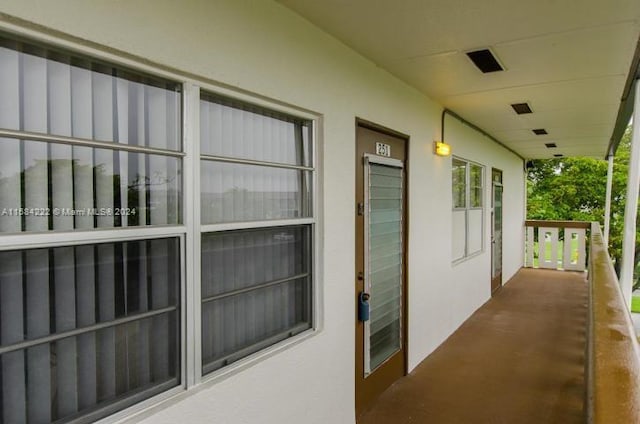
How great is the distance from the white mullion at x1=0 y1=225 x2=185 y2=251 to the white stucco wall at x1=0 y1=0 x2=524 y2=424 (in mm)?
608

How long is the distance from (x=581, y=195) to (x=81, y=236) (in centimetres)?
1714

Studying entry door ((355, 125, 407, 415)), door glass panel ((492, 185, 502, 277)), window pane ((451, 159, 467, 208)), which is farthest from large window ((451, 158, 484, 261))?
entry door ((355, 125, 407, 415))

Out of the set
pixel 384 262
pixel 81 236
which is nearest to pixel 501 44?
pixel 384 262

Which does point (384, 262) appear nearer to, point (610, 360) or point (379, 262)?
point (379, 262)

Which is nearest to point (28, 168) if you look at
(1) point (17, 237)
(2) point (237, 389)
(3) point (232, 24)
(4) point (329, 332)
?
(1) point (17, 237)

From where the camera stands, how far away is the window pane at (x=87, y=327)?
1.27 meters

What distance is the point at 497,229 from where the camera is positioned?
7402 millimetres

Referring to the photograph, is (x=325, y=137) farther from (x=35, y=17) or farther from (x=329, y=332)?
(x=35, y=17)

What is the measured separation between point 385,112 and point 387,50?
562mm

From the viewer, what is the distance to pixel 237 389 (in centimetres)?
191

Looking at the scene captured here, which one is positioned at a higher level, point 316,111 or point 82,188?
point 316,111

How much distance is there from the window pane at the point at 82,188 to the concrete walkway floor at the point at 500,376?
2.18m

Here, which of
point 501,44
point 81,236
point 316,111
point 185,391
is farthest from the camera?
point 501,44

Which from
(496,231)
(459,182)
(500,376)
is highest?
(459,182)
